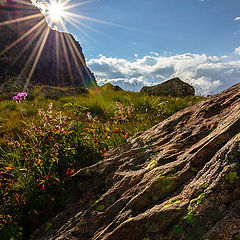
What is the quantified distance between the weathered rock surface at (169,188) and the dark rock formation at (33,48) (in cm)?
2942

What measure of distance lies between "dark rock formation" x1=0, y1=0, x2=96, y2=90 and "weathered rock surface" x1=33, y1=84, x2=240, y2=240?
96.5ft

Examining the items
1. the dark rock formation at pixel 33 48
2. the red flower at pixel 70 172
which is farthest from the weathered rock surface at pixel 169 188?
the dark rock formation at pixel 33 48

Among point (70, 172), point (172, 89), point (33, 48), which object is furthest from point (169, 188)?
point (33, 48)

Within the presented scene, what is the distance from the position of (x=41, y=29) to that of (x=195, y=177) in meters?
54.0

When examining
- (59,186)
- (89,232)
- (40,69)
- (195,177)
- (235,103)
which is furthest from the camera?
(40,69)

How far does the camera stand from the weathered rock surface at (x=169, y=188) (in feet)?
3.80

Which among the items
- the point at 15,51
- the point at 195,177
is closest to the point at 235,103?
the point at 195,177

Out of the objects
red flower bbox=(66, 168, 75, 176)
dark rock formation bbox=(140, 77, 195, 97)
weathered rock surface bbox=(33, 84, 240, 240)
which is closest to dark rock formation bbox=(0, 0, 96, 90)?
dark rock formation bbox=(140, 77, 195, 97)

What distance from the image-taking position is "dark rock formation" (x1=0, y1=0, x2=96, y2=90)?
34219mm

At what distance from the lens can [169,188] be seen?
1.52 m

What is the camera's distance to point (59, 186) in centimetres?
259

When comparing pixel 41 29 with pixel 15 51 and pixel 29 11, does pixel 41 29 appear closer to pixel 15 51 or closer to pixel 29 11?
pixel 29 11

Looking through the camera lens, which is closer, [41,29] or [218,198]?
[218,198]

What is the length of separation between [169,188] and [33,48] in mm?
47427
